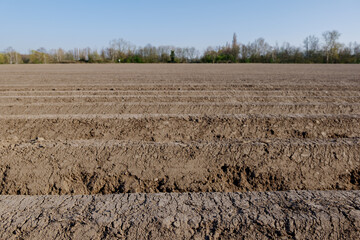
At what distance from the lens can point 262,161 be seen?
10.7ft

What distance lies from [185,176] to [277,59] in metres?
43.3

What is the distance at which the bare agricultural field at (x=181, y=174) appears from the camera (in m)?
2.09

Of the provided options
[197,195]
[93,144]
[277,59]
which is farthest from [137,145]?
[277,59]

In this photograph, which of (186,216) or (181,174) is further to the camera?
(181,174)

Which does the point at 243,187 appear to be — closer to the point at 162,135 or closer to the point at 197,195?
the point at 197,195

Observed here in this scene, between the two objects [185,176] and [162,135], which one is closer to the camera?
[185,176]

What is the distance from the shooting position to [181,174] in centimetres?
308

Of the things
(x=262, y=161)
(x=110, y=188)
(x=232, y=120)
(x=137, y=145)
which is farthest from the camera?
(x=232, y=120)

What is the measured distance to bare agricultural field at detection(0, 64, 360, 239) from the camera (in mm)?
2090

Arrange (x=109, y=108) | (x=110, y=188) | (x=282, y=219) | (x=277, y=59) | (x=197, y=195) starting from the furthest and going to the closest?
(x=277, y=59) → (x=109, y=108) → (x=110, y=188) → (x=197, y=195) → (x=282, y=219)

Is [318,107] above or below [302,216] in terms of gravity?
above

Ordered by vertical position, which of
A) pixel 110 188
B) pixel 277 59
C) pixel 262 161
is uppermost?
pixel 277 59

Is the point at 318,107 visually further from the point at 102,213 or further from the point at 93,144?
the point at 102,213

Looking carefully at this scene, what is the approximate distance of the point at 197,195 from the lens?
8.36ft
